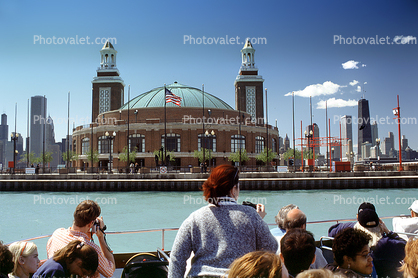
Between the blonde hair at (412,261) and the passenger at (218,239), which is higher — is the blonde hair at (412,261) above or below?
below

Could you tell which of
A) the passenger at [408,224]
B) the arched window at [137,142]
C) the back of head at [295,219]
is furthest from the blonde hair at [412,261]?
the arched window at [137,142]

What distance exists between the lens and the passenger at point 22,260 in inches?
140

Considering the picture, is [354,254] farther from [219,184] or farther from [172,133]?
[172,133]

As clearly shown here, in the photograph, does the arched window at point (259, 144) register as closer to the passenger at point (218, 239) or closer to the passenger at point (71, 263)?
the passenger at point (71, 263)

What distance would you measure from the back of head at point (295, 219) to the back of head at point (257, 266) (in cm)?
189

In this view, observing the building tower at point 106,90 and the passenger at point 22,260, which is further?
the building tower at point 106,90

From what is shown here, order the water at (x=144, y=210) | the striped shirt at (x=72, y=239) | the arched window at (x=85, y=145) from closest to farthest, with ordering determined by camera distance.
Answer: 1. the striped shirt at (x=72, y=239)
2. the water at (x=144, y=210)
3. the arched window at (x=85, y=145)

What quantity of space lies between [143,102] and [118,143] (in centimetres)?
1366

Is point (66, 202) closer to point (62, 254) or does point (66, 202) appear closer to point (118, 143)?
point (62, 254)

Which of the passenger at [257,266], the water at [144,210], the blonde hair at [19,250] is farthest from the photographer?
the water at [144,210]

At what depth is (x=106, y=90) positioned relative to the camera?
88125 mm

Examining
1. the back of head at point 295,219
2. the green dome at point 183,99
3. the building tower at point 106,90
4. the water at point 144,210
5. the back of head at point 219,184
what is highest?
the building tower at point 106,90

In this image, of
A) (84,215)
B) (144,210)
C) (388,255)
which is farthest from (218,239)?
(144,210)

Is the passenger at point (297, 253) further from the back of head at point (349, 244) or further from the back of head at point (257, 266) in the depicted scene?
the back of head at point (257, 266)
